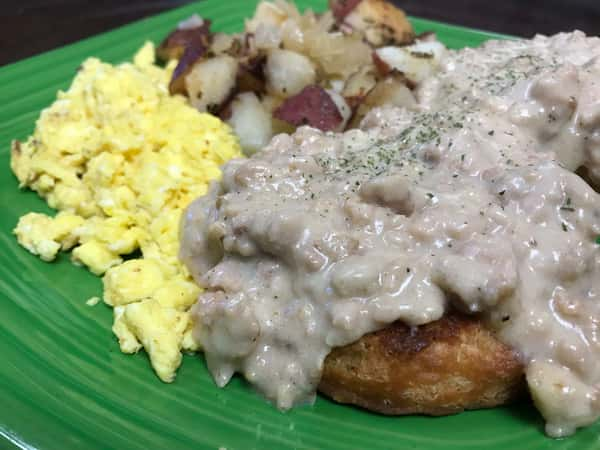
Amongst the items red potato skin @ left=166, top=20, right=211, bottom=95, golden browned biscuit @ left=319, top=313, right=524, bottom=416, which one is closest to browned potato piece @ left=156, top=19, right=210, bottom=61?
red potato skin @ left=166, top=20, right=211, bottom=95

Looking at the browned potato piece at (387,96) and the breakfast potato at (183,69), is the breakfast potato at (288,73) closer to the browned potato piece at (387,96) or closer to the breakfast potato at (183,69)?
the browned potato piece at (387,96)

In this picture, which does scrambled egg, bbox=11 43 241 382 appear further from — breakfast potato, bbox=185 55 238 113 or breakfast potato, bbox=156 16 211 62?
breakfast potato, bbox=156 16 211 62

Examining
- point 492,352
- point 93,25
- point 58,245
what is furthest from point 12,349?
point 93,25

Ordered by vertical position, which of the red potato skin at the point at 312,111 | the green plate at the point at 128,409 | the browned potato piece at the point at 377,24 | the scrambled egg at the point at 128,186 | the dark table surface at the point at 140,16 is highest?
the browned potato piece at the point at 377,24

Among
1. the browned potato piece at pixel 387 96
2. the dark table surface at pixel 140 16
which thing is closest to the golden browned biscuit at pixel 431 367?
the browned potato piece at pixel 387 96

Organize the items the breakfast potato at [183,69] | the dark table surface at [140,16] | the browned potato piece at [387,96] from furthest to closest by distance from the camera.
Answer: the dark table surface at [140,16], the breakfast potato at [183,69], the browned potato piece at [387,96]

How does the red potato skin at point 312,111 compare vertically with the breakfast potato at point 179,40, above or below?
above

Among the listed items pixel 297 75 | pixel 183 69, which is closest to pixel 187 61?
pixel 183 69
